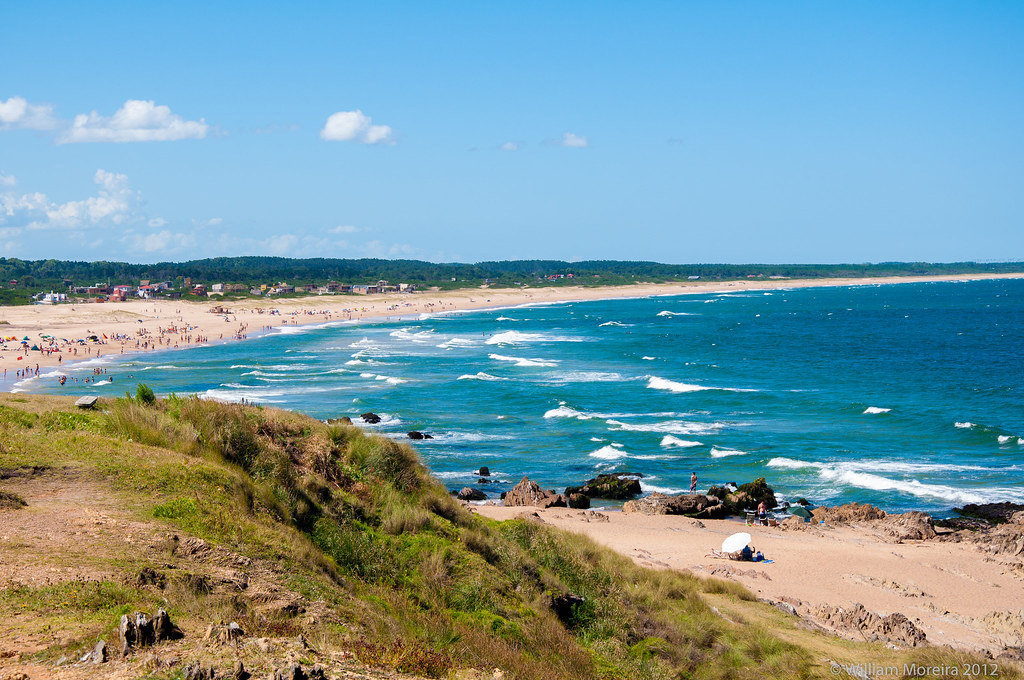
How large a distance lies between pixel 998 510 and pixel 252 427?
24.8 metres

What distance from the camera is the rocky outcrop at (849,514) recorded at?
1026 inches

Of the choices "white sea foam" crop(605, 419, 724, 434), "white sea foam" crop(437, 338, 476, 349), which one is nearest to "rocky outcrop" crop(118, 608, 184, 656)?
"white sea foam" crop(605, 419, 724, 434)

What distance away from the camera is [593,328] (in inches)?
4028

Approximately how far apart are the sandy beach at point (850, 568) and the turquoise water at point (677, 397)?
4.73 metres

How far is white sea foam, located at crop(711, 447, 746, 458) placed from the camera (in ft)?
115

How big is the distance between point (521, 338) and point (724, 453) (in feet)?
175

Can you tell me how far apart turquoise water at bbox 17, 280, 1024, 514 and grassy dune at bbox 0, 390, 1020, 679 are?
1669 centimetres

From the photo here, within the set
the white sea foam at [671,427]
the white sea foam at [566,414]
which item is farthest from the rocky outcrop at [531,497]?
the white sea foam at [566,414]

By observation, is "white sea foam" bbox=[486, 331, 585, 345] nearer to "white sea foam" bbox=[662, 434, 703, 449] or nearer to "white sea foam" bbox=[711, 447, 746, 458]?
"white sea foam" bbox=[662, 434, 703, 449]

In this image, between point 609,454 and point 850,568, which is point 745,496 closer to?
point 850,568

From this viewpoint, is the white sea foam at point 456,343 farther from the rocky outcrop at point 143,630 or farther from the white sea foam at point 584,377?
the rocky outcrop at point 143,630

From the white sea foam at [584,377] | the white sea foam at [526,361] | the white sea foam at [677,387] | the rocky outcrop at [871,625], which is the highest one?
the white sea foam at [526,361]

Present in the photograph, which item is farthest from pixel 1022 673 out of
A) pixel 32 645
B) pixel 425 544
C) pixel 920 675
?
pixel 32 645

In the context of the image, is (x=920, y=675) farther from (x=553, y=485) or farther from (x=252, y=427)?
(x=553, y=485)
